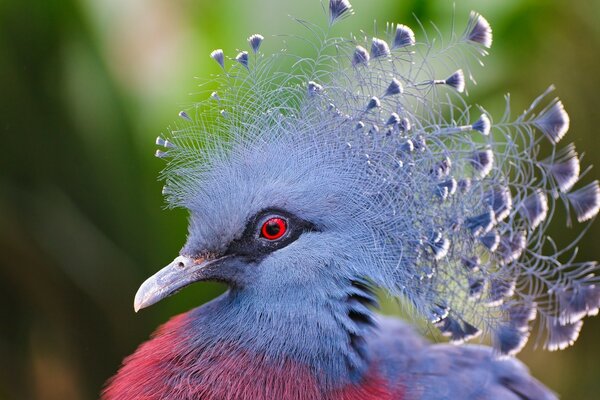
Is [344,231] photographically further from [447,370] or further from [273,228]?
[447,370]

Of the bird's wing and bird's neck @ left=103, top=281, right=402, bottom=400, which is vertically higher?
bird's neck @ left=103, top=281, right=402, bottom=400

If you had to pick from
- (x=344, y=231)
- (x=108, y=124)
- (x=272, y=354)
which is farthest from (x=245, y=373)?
(x=108, y=124)

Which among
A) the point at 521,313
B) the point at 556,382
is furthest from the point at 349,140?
the point at 556,382

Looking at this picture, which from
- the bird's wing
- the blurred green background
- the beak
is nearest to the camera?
the beak

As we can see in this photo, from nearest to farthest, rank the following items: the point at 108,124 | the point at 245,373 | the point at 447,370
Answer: the point at 245,373, the point at 447,370, the point at 108,124

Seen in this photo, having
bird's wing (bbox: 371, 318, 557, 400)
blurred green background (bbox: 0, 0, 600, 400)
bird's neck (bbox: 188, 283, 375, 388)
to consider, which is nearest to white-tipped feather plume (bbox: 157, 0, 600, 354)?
bird's neck (bbox: 188, 283, 375, 388)

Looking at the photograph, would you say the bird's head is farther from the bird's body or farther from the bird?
the bird's body
